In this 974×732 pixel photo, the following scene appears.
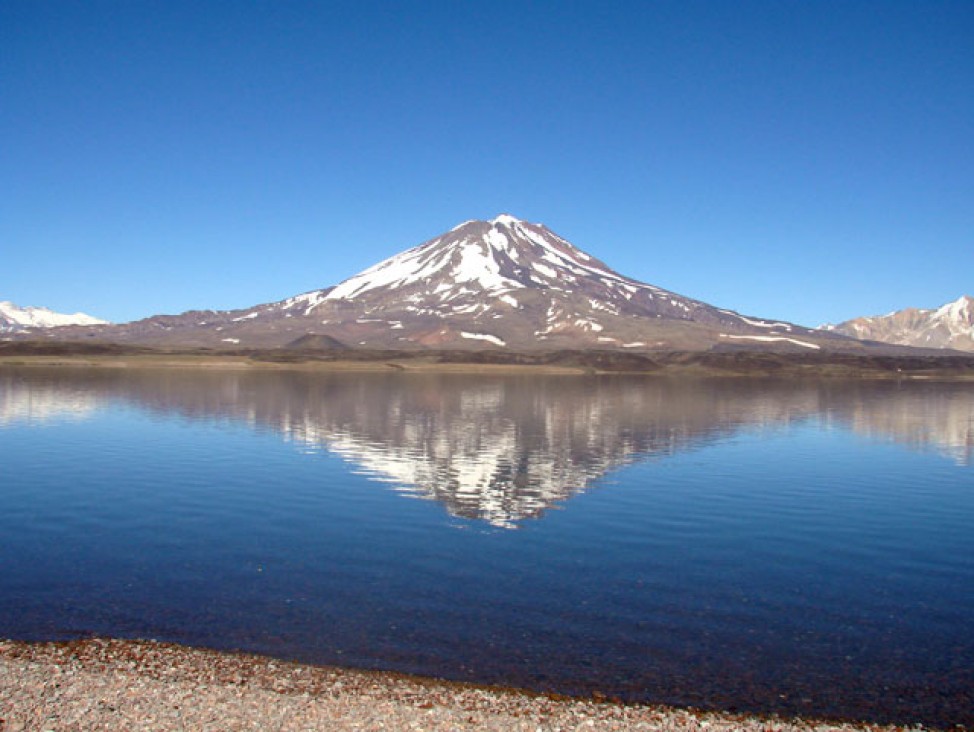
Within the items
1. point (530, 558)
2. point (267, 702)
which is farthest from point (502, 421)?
point (267, 702)

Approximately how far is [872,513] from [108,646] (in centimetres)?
2714

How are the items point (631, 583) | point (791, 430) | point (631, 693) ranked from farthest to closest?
point (791, 430) → point (631, 583) → point (631, 693)

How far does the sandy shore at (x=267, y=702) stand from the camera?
505 inches

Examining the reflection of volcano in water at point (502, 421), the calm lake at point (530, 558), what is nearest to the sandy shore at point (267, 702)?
the calm lake at point (530, 558)

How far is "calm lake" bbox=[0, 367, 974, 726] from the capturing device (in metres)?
16.1

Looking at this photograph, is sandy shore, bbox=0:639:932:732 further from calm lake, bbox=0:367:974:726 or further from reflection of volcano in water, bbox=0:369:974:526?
reflection of volcano in water, bbox=0:369:974:526

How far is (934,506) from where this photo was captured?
108ft

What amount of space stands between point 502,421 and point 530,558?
41.6 meters

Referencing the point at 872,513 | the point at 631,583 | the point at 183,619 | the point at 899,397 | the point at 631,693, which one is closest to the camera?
the point at 631,693

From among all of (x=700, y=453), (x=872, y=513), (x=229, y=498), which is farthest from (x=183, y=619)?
→ (x=700, y=453)

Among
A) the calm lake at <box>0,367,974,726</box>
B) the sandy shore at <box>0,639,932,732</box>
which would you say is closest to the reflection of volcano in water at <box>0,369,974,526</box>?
the calm lake at <box>0,367,974,726</box>

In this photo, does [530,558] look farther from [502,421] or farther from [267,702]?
[502,421]

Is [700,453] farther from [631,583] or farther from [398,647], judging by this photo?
[398,647]

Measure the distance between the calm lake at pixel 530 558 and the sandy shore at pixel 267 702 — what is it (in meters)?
0.87
